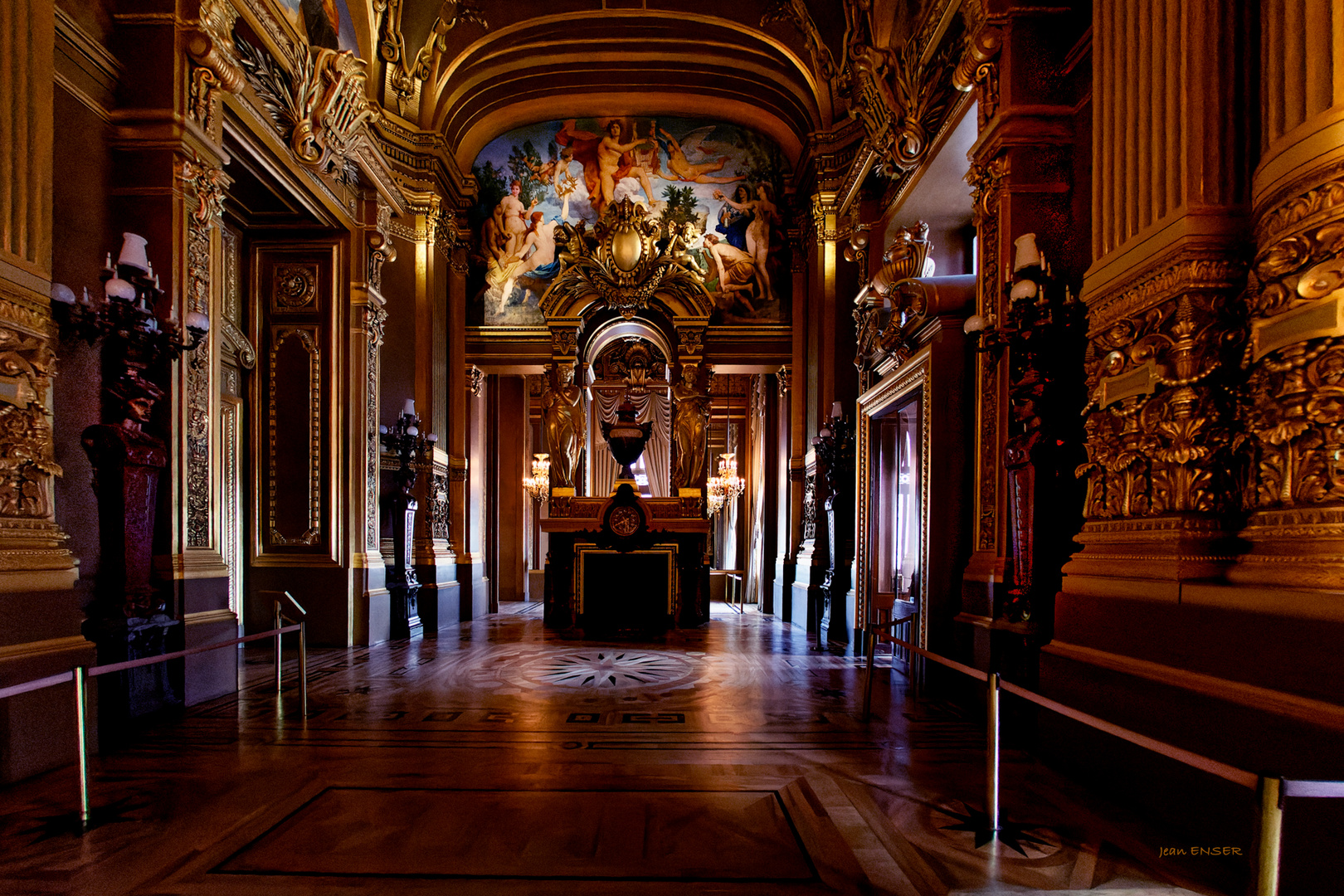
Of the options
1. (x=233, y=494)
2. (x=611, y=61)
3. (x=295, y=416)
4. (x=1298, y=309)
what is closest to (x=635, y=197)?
(x=611, y=61)

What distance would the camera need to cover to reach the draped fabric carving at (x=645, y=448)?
16.6 m

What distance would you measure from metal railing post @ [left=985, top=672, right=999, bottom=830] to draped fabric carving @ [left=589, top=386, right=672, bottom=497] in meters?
13.5

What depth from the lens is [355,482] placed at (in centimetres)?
927

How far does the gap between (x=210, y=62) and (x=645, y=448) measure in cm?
1326

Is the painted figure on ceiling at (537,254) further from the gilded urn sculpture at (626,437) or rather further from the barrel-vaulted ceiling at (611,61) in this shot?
the gilded urn sculpture at (626,437)

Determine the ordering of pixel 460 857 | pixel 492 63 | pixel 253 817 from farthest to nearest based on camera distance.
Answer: pixel 492 63, pixel 253 817, pixel 460 857

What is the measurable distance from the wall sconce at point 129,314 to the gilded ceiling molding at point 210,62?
4.89 feet

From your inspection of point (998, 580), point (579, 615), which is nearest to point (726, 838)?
point (998, 580)

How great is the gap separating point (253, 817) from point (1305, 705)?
165 inches

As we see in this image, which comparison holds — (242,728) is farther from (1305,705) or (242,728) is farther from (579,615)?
(579,615)

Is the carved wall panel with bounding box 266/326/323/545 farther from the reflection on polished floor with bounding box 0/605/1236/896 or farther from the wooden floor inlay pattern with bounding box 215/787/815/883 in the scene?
the wooden floor inlay pattern with bounding box 215/787/815/883

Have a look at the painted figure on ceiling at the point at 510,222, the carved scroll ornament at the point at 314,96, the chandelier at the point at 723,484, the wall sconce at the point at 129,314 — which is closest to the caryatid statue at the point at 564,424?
the painted figure on ceiling at the point at 510,222

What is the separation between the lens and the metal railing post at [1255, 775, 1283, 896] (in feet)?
5.68

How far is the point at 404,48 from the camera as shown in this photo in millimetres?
10859
